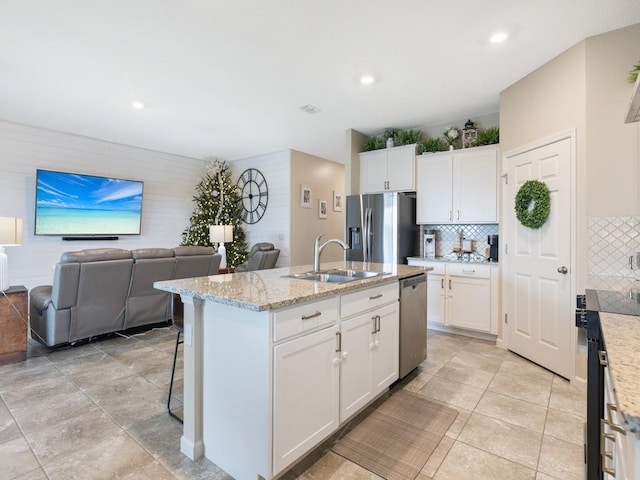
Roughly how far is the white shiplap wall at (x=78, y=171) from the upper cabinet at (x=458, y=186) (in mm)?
4663

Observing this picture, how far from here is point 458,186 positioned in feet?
13.5

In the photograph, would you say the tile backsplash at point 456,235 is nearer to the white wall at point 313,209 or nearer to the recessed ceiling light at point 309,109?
the recessed ceiling light at point 309,109

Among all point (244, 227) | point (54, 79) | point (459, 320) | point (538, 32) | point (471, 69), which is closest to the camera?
point (538, 32)

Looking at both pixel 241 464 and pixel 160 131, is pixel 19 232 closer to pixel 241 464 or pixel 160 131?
pixel 160 131

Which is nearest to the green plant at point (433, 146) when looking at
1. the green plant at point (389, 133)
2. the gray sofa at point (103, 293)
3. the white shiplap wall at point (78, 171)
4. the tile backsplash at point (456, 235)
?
the green plant at point (389, 133)

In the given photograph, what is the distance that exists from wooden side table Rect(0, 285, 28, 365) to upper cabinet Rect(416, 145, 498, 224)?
175 inches

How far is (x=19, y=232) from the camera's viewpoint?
325 cm

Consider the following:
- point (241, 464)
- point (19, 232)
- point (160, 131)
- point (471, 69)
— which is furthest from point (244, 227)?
point (241, 464)

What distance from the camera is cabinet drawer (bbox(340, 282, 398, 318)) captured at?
77.4 inches

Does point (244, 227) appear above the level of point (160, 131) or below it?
below

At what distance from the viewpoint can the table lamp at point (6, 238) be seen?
3064 mm

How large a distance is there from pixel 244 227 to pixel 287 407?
5.63m

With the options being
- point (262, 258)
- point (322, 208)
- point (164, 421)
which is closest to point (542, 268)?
point (164, 421)

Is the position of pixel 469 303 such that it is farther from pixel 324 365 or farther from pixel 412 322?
pixel 324 365
